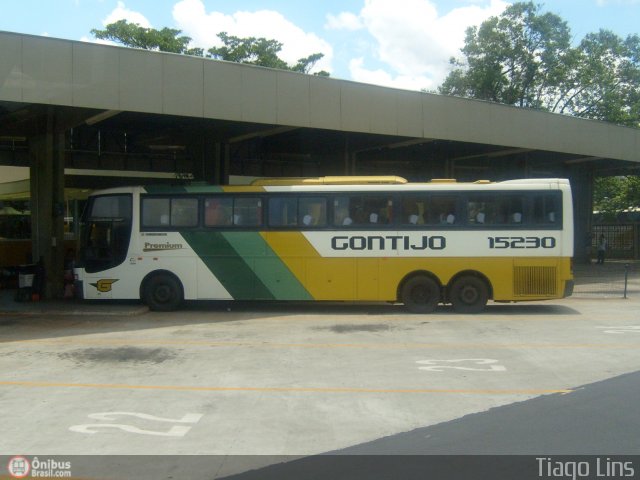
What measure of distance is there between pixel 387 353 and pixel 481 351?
65.4 inches

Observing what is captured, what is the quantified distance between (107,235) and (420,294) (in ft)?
26.7

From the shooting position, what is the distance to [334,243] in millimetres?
16562

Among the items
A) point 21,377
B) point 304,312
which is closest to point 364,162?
point 304,312

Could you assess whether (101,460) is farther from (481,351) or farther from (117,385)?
(481,351)

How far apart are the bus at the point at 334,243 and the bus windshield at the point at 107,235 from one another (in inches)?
1.0

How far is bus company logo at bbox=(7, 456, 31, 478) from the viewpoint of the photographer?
5.65m

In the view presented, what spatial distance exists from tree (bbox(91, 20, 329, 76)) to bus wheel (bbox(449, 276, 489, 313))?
109 ft

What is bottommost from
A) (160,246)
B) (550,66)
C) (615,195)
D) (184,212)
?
(160,246)

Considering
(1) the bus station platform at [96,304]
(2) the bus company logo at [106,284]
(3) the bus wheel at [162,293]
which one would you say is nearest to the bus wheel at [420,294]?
(3) the bus wheel at [162,293]

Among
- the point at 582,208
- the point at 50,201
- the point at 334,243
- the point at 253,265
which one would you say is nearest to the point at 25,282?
the point at 50,201

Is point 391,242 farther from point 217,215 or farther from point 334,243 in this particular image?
point 217,215

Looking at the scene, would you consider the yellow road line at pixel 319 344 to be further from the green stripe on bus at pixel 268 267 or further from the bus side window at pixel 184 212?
the bus side window at pixel 184 212

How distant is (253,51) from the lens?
48.5 m

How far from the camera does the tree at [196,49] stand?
4653 cm
